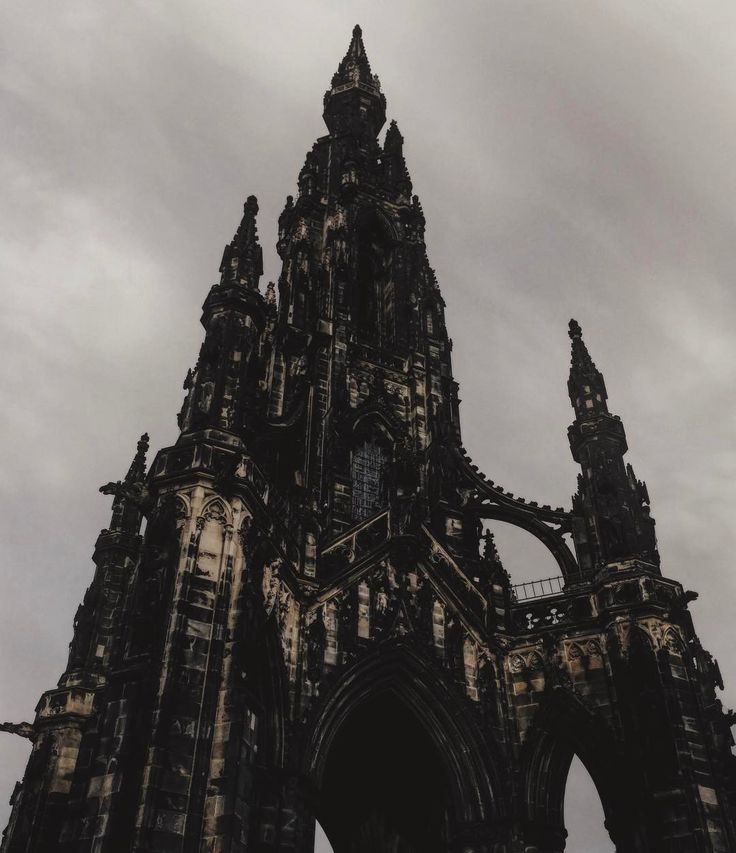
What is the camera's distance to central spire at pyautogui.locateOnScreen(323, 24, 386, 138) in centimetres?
4012

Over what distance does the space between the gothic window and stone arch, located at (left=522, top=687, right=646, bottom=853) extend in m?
7.45

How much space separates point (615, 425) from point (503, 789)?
9.22 meters

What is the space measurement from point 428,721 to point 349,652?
2.06m

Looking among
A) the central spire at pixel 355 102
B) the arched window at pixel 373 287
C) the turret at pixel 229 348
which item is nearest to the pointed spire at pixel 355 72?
the central spire at pixel 355 102

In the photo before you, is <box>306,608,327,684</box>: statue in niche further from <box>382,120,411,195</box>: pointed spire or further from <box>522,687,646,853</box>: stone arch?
<box>382,120,411,195</box>: pointed spire

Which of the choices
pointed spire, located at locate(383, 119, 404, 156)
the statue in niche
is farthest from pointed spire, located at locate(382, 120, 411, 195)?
the statue in niche

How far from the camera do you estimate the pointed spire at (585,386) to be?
22.4m

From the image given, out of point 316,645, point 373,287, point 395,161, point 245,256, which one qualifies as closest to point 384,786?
point 316,645

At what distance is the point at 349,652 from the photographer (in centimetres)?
1753

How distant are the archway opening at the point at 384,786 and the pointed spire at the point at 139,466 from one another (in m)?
10.1

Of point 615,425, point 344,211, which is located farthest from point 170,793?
point 344,211

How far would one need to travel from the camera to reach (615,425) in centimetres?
2181

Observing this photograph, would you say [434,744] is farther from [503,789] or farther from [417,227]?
[417,227]

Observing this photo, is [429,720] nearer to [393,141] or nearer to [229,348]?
[229,348]
